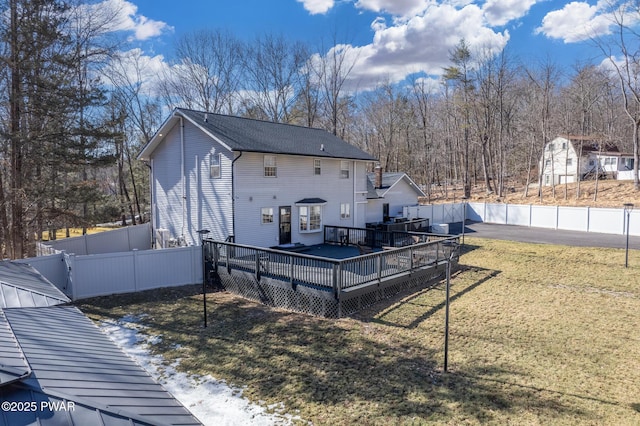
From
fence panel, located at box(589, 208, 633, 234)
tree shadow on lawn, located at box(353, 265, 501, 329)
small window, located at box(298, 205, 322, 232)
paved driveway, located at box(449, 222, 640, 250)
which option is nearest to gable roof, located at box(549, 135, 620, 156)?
fence panel, located at box(589, 208, 633, 234)

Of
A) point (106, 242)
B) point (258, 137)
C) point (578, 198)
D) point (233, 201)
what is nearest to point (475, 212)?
point (578, 198)

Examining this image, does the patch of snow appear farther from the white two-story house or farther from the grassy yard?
the white two-story house

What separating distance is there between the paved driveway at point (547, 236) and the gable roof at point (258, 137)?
9.98 m

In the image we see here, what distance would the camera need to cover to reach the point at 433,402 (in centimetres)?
609

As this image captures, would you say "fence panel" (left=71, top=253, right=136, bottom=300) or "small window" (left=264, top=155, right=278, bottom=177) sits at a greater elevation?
"small window" (left=264, top=155, right=278, bottom=177)

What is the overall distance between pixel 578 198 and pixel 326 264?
99.7 feet

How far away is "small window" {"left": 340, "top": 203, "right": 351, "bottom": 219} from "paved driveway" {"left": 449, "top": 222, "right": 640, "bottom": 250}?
29.1ft

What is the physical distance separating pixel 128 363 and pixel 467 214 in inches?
1251

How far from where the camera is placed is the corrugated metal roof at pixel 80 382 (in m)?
2.48

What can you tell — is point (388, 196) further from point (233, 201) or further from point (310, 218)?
point (233, 201)

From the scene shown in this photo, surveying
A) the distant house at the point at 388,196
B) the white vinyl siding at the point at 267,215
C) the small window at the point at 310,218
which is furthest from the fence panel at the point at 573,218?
the white vinyl siding at the point at 267,215

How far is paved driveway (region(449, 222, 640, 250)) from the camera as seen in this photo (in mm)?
19875

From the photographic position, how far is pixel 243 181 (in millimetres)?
15766

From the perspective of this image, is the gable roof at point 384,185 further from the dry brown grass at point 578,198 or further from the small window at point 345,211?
the dry brown grass at point 578,198
